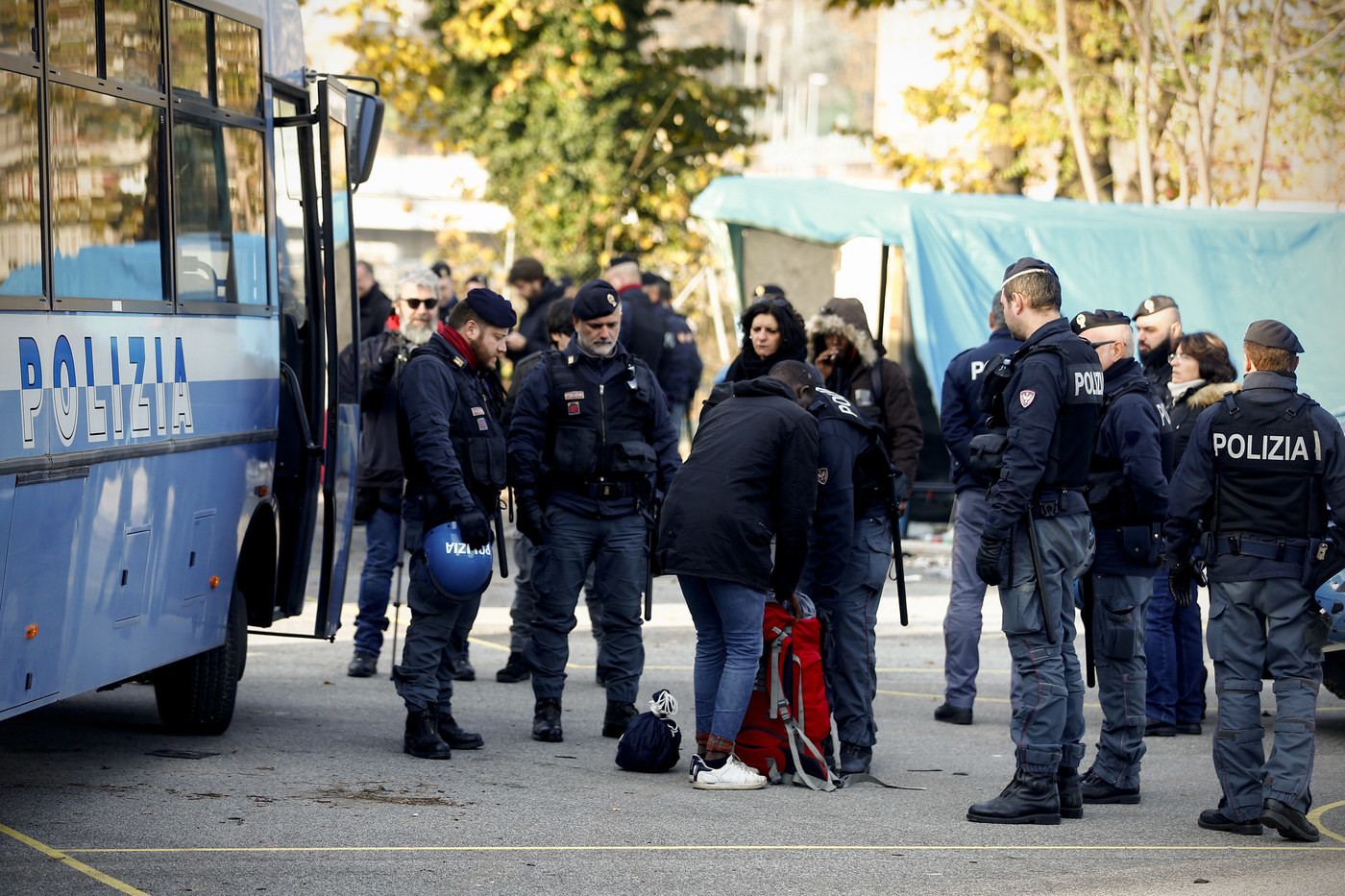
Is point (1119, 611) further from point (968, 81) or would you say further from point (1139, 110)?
point (968, 81)

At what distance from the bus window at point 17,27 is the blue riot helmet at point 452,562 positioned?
2647 mm

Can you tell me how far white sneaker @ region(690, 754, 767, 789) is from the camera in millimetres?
6734

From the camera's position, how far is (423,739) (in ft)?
23.6

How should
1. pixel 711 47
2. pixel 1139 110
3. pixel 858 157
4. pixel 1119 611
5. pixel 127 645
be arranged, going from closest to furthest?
1. pixel 127 645
2. pixel 1119 611
3. pixel 1139 110
4. pixel 711 47
5. pixel 858 157

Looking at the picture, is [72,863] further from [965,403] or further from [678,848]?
[965,403]

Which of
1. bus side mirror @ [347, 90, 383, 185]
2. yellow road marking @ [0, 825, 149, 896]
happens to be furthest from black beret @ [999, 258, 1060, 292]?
yellow road marking @ [0, 825, 149, 896]

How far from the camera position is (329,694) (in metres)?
8.64

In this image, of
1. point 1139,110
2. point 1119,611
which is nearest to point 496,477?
point 1119,611

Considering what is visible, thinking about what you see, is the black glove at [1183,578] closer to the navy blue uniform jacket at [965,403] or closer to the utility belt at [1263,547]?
the utility belt at [1263,547]

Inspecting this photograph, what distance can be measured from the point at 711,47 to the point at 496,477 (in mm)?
14275

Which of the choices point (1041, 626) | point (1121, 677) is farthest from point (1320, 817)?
point (1041, 626)

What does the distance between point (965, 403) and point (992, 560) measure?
237 centimetres

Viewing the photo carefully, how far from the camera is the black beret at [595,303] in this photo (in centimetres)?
749

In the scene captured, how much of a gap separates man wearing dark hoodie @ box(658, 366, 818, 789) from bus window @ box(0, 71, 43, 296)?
8.65 ft
